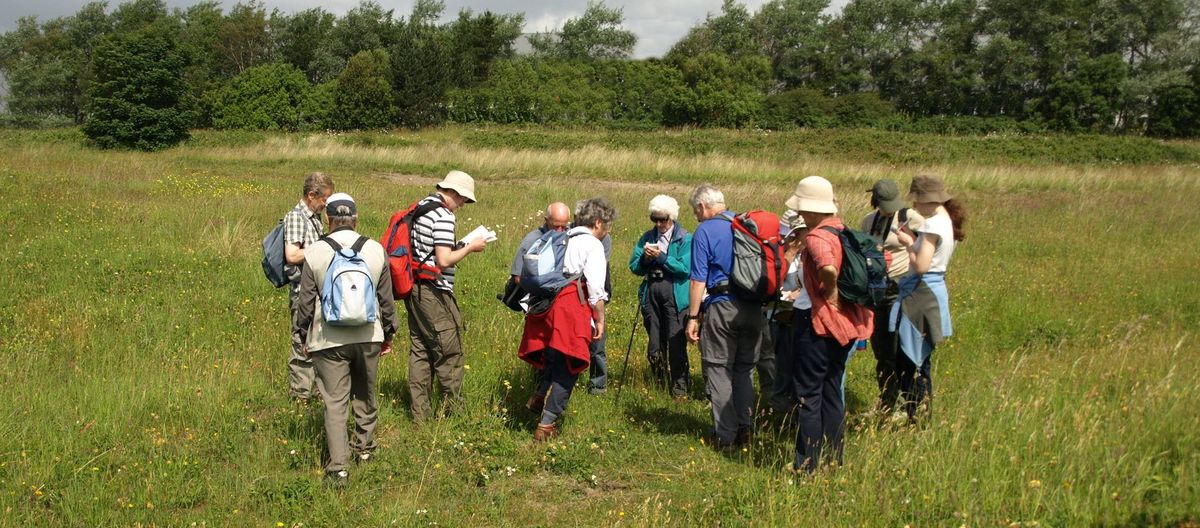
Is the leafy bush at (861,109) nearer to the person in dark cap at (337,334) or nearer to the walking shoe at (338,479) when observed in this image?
the person in dark cap at (337,334)

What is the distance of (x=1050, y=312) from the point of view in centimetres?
871

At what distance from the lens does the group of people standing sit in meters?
4.68

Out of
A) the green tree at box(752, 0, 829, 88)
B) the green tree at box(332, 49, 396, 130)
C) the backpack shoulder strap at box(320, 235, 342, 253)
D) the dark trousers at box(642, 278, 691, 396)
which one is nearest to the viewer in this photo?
the backpack shoulder strap at box(320, 235, 342, 253)

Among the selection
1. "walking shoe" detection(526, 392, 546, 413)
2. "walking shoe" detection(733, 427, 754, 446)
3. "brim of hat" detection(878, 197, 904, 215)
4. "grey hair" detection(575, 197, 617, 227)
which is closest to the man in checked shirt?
"walking shoe" detection(526, 392, 546, 413)

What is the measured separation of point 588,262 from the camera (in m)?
5.40

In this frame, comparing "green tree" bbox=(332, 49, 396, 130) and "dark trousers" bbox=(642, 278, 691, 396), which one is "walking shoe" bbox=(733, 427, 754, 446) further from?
"green tree" bbox=(332, 49, 396, 130)

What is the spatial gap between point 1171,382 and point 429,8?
67.9 m

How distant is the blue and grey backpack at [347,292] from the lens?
462 cm

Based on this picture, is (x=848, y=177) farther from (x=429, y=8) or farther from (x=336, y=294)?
(x=429, y=8)

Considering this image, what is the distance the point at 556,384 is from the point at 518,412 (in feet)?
2.98

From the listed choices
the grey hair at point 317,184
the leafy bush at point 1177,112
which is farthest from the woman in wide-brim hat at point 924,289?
the leafy bush at point 1177,112

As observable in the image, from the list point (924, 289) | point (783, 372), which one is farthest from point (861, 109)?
point (924, 289)

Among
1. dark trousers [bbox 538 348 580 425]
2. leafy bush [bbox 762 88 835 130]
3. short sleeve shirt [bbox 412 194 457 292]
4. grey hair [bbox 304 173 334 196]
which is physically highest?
leafy bush [bbox 762 88 835 130]

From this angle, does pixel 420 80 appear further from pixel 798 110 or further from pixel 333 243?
pixel 333 243
